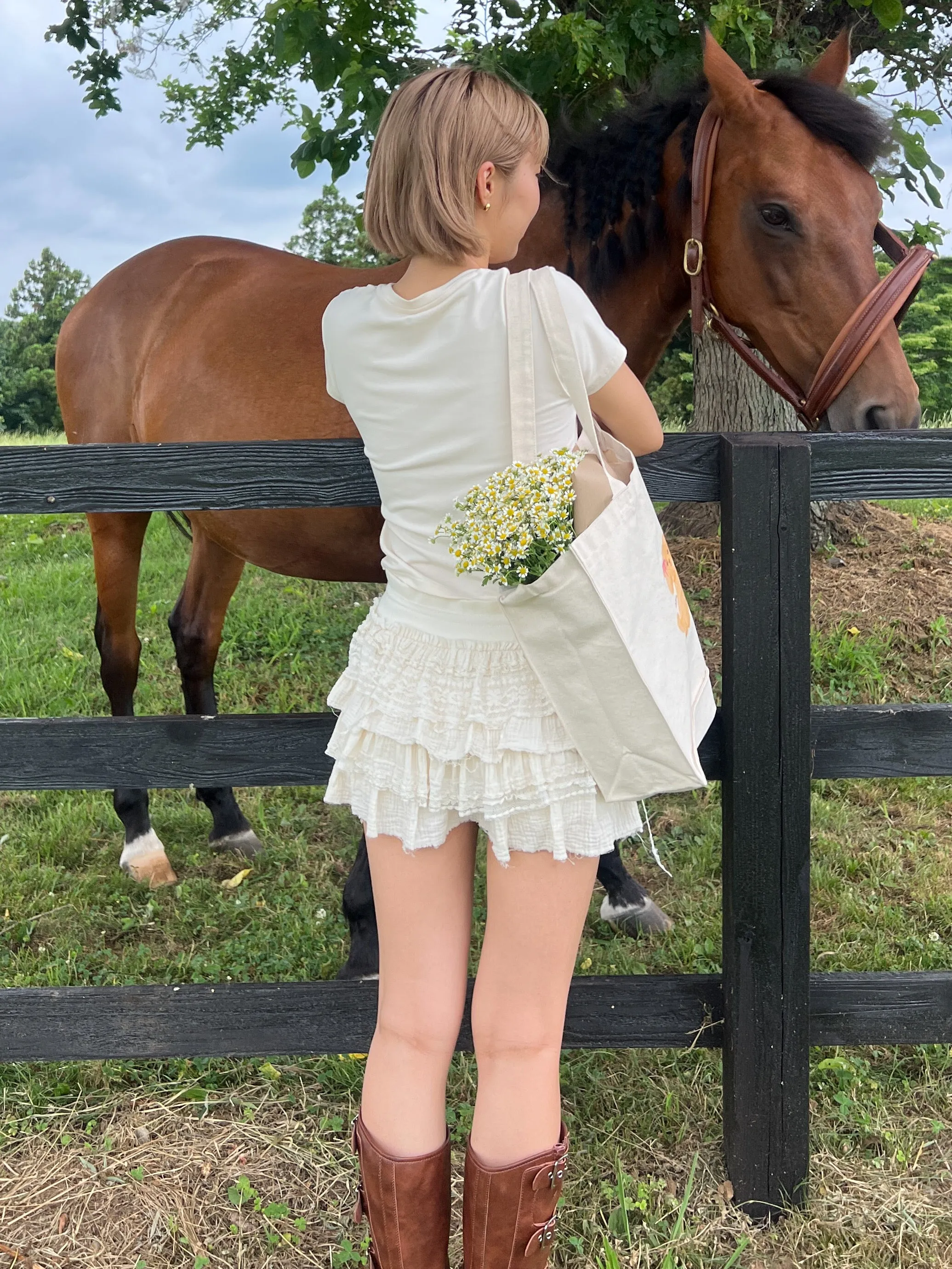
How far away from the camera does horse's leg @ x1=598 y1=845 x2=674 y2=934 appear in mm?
3191

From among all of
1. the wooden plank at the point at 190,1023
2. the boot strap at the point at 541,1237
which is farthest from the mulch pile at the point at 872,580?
the boot strap at the point at 541,1237

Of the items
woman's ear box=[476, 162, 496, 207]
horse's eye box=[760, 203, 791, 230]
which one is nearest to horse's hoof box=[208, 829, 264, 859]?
horse's eye box=[760, 203, 791, 230]

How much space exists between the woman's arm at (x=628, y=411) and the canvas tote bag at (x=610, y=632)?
0.03 meters

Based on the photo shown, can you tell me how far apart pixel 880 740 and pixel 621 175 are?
1.72 m

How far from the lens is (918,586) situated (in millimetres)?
5316

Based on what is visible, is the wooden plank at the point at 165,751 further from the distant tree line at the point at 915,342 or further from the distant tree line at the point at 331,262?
Result: the distant tree line at the point at 331,262

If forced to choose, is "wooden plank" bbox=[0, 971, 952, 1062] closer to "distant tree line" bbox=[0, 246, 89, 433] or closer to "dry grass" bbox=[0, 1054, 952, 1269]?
"dry grass" bbox=[0, 1054, 952, 1269]

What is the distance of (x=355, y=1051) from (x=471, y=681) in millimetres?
1201

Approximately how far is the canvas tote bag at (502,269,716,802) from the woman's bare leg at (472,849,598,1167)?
0.16 m

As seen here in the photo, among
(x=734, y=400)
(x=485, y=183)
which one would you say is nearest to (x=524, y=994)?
(x=485, y=183)

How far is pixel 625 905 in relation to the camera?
126 inches

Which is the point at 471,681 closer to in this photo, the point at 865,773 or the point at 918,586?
the point at 865,773

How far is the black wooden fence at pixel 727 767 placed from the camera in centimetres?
194

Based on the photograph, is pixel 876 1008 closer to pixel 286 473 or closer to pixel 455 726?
pixel 455 726
